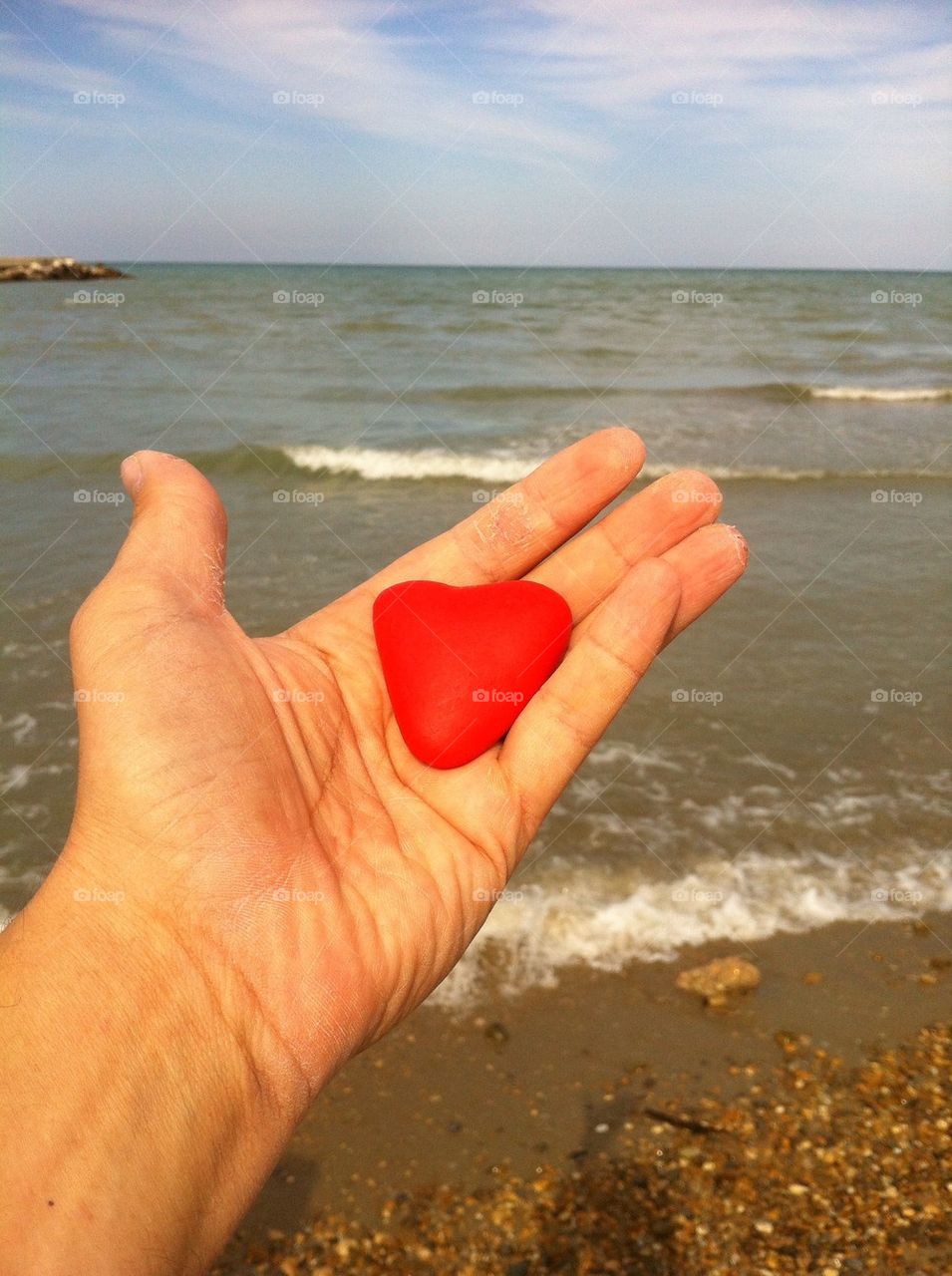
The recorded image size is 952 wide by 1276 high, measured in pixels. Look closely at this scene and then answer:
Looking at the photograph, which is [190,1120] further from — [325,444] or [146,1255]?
[325,444]

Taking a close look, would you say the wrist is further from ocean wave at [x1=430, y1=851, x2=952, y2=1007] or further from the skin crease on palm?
ocean wave at [x1=430, y1=851, x2=952, y2=1007]

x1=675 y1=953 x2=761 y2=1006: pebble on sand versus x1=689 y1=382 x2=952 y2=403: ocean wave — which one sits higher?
x1=675 y1=953 x2=761 y2=1006: pebble on sand

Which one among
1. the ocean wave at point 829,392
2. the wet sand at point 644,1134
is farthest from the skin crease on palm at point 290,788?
the ocean wave at point 829,392

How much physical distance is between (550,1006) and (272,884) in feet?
6.35

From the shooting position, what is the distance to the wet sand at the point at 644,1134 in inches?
120

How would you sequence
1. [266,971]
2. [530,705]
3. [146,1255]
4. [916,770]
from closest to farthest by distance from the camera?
1. [146,1255]
2. [266,971]
3. [530,705]
4. [916,770]

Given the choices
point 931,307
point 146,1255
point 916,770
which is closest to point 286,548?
point 916,770

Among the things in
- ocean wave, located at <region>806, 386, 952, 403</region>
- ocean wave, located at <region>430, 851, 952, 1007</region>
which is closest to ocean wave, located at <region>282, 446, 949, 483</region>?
ocean wave, located at <region>806, 386, 952, 403</region>

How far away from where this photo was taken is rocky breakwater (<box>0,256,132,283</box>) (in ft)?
173

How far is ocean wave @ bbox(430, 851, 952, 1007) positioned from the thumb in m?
2.08

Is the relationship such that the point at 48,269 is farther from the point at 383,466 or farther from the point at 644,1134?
the point at 644,1134

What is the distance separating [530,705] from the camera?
3064 mm

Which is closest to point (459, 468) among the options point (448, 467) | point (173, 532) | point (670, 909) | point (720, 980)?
point (448, 467)

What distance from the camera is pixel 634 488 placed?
10.8m
